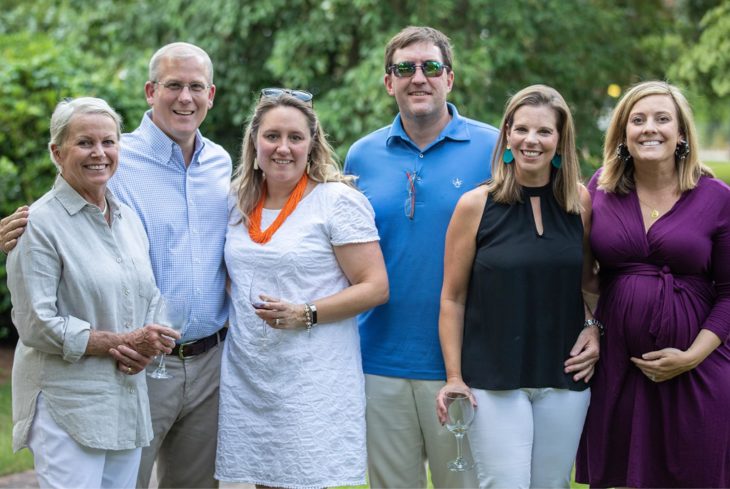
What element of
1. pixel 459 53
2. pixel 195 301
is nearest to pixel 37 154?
pixel 459 53

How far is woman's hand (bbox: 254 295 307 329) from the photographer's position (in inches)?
157

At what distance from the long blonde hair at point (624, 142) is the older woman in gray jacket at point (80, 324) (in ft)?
7.01

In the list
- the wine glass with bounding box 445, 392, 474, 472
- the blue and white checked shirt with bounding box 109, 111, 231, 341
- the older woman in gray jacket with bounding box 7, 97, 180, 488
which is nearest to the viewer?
the older woman in gray jacket with bounding box 7, 97, 180, 488

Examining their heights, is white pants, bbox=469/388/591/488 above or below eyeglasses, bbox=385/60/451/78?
below

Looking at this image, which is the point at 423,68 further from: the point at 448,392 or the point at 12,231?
the point at 12,231

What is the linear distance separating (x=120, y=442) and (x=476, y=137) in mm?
2188

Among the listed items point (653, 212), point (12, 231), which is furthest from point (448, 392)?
point (12, 231)

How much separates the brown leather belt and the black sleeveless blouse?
1.21 m

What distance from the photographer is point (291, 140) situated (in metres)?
4.21

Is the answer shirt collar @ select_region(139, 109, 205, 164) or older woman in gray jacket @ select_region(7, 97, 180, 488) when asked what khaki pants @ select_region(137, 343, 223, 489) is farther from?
shirt collar @ select_region(139, 109, 205, 164)

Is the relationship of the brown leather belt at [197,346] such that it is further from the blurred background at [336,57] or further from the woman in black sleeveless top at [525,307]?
the blurred background at [336,57]

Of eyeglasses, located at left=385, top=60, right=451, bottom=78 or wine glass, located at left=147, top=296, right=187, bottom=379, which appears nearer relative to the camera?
wine glass, located at left=147, top=296, right=187, bottom=379

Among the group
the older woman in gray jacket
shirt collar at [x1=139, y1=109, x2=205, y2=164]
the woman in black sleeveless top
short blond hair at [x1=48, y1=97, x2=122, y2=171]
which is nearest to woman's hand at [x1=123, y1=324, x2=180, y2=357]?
the older woman in gray jacket

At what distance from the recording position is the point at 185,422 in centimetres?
448
